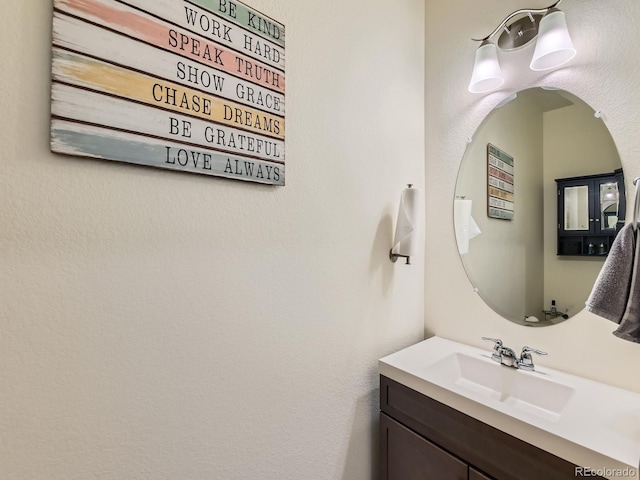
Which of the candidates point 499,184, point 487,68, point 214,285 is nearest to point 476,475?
point 214,285

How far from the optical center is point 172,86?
29.0 inches

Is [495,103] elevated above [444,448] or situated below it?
above

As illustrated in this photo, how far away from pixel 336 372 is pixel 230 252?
65 centimetres

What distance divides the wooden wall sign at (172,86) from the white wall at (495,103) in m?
0.93

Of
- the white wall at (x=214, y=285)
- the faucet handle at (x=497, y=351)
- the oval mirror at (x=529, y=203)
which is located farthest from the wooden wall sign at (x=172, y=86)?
the faucet handle at (x=497, y=351)

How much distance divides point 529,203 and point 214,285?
130cm

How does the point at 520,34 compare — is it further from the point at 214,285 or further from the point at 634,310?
the point at 214,285

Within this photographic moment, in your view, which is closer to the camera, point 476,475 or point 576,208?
point 476,475

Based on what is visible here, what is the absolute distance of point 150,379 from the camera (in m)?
0.72

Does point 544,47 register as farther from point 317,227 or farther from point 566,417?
point 566,417

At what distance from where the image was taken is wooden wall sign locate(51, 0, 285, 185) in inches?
24.4

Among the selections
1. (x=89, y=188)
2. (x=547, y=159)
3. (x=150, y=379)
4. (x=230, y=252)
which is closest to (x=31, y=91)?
(x=89, y=188)

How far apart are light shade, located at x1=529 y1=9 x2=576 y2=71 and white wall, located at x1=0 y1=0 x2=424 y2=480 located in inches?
21.2

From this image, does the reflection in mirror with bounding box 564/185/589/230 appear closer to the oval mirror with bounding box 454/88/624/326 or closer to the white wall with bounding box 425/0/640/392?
the oval mirror with bounding box 454/88/624/326
